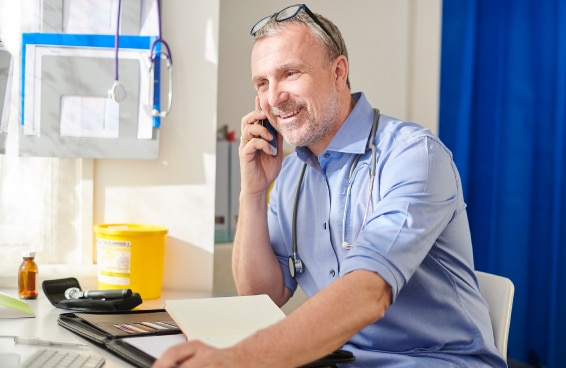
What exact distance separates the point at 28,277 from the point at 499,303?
108 cm

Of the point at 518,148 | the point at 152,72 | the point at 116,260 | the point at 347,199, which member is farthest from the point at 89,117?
the point at 518,148

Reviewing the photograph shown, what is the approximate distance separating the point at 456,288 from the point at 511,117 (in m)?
1.46

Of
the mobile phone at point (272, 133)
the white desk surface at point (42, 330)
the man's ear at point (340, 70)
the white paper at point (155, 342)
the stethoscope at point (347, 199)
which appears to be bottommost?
the white desk surface at point (42, 330)

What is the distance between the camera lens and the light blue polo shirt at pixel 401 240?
3.93 ft

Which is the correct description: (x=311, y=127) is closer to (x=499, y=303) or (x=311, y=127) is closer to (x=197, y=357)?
(x=499, y=303)

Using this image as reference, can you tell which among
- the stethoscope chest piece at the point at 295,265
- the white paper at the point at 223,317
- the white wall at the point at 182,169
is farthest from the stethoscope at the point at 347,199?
the white wall at the point at 182,169

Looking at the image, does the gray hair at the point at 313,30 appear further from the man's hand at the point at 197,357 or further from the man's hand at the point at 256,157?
the man's hand at the point at 197,357

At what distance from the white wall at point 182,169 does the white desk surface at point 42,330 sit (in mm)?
155

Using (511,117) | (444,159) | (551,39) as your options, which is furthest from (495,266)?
(444,159)

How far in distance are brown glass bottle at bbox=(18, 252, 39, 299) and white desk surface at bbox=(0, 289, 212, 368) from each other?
1.1 inches

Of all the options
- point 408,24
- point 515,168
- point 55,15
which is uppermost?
point 408,24

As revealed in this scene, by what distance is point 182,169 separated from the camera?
1.93 m

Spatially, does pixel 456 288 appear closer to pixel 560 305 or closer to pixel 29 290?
pixel 29 290

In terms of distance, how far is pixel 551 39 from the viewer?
103 inches
